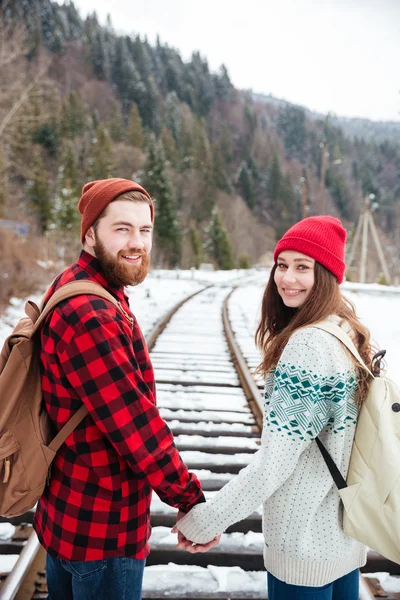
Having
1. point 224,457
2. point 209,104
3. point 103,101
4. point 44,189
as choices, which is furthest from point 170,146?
point 224,457

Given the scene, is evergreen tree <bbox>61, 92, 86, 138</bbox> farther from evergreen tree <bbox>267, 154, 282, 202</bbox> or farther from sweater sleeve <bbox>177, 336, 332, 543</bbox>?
sweater sleeve <bbox>177, 336, 332, 543</bbox>

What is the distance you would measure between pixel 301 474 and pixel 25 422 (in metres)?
0.94

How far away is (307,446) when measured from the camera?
145cm

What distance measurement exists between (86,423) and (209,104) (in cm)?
11011

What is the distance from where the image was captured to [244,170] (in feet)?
261

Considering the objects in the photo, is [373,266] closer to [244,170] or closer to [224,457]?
[244,170]

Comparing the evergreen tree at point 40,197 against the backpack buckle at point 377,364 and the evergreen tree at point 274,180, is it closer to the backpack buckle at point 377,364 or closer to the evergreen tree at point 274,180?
the backpack buckle at point 377,364

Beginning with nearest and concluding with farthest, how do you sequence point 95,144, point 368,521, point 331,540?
point 368,521
point 331,540
point 95,144

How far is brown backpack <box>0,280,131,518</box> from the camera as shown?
134cm

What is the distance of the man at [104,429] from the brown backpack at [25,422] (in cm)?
4

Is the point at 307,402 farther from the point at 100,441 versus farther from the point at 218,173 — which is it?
the point at 218,173

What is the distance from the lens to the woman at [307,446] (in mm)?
1363

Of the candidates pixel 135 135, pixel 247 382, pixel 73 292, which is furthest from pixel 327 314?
pixel 135 135

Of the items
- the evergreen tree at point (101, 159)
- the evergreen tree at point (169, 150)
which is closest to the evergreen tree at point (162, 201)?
the evergreen tree at point (101, 159)
